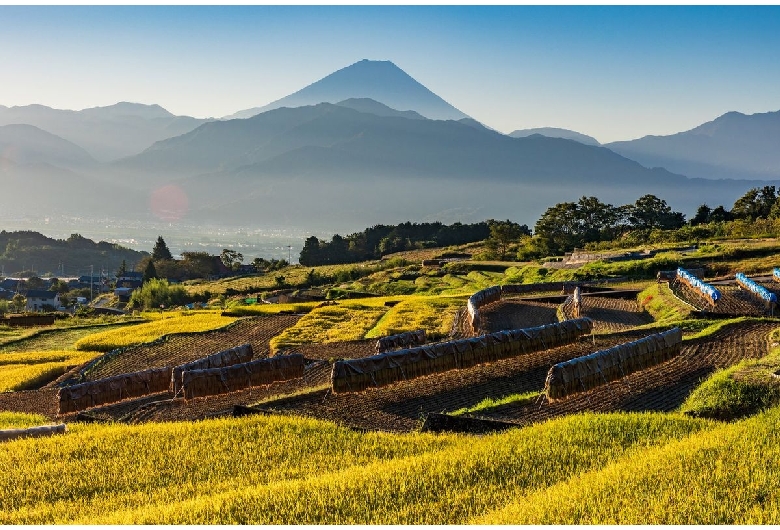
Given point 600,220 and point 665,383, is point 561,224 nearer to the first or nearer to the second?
point 600,220

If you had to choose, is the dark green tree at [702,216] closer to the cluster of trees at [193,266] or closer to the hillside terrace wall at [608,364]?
the cluster of trees at [193,266]

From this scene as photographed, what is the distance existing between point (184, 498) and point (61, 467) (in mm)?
4009

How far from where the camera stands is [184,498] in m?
13.4

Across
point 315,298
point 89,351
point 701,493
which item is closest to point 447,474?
point 701,493

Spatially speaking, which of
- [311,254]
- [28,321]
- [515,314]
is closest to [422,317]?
[515,314]

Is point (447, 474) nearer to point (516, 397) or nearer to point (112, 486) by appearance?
point (112, 486)

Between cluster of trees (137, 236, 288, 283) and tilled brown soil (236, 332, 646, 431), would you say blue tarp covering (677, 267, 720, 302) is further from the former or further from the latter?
cluster of trees (137, 236, 288, 283)

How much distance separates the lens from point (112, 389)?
27969 millimetres

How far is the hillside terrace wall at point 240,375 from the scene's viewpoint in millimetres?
26359

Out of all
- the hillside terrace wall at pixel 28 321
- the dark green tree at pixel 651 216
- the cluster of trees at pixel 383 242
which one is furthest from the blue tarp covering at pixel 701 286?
the cluster of trees at pixel 383 242

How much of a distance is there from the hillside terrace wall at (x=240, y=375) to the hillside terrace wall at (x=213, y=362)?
2.38ft

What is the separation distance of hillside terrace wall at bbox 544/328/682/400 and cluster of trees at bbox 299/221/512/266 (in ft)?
375

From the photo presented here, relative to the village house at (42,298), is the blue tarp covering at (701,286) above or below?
above

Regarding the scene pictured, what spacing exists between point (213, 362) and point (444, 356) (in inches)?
385
